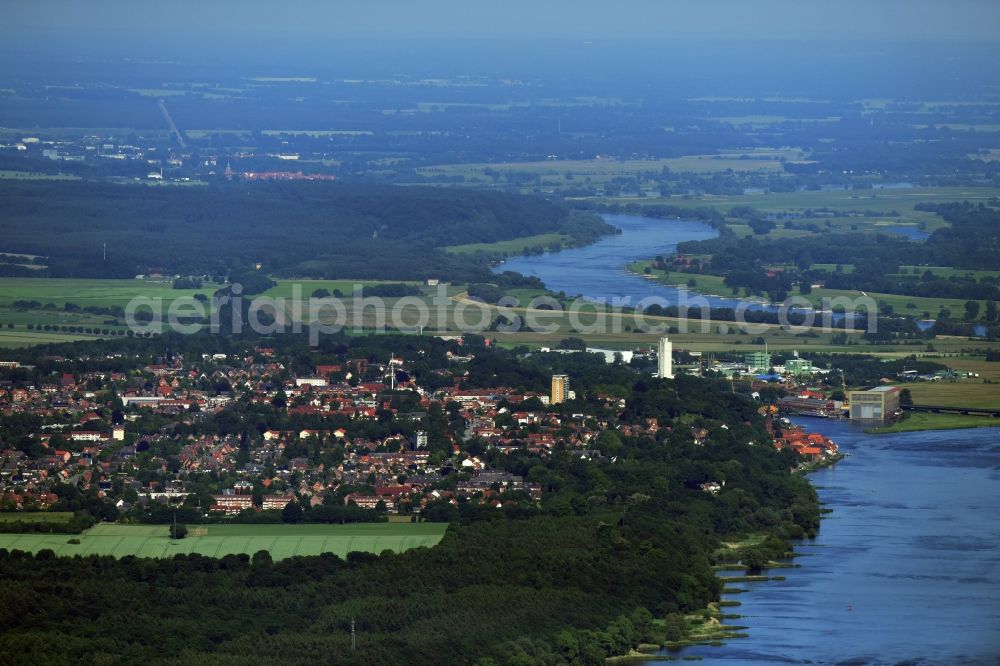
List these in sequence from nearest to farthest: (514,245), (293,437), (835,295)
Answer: (293,437) < (835,295) < (514,245)

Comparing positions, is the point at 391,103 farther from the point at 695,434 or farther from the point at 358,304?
the point at 695,434

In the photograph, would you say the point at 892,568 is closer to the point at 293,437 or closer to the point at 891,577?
the point at 891,577

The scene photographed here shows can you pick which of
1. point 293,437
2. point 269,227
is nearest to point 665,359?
point 293,437

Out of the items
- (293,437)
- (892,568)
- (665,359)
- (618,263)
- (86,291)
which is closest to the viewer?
(892,568)

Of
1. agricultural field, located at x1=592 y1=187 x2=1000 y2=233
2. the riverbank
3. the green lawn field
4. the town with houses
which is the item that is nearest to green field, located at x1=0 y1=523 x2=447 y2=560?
the town with houses

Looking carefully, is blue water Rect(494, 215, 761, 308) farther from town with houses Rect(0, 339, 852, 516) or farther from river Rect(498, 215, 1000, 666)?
river Rect(498, 215, 1000, 666)

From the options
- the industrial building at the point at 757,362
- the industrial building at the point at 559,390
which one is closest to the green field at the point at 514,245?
the industrial building at the point at 757,362

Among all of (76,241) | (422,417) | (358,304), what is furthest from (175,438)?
(76,241)
